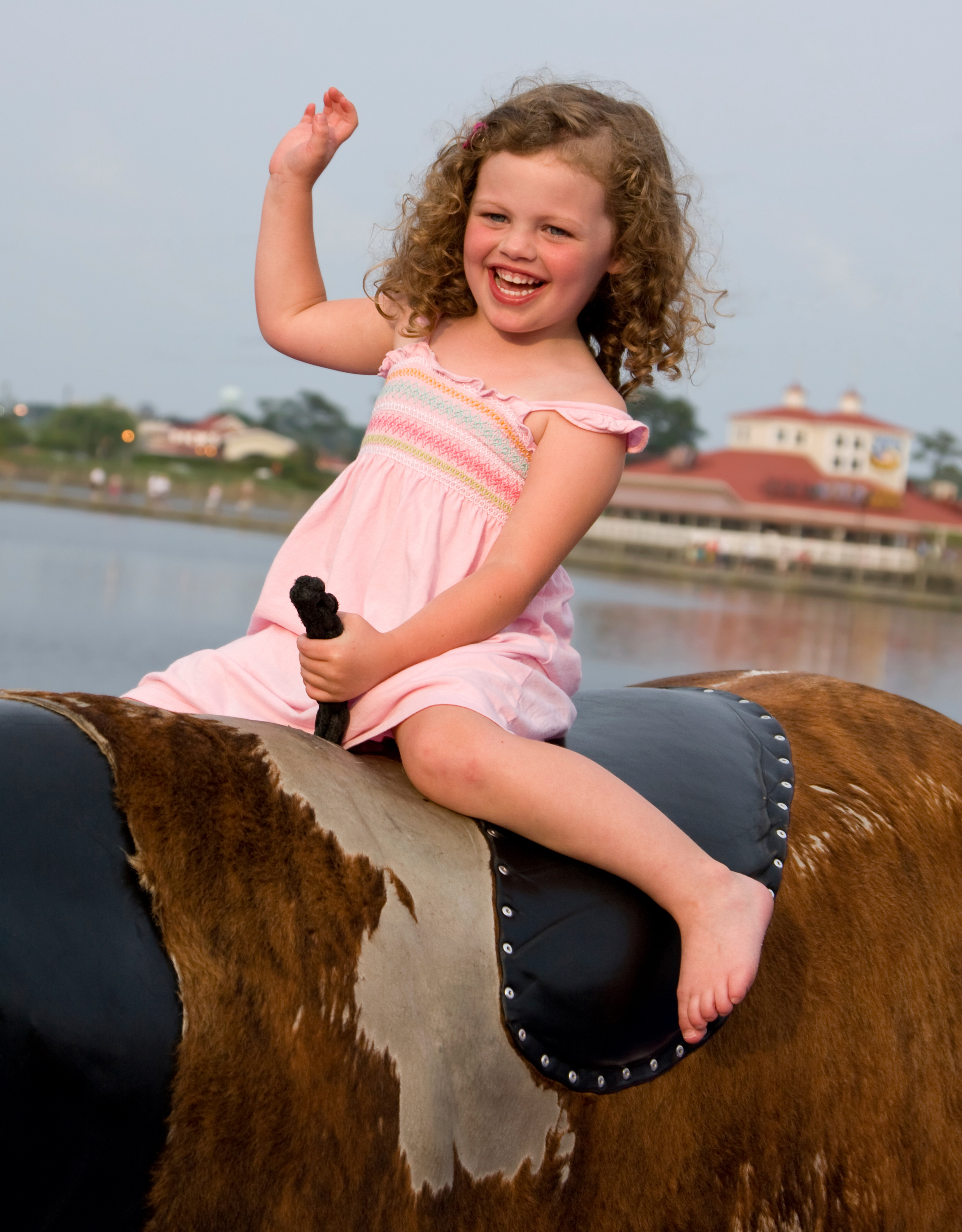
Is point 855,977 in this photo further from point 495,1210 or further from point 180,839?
point 180,839

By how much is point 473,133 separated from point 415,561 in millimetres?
732

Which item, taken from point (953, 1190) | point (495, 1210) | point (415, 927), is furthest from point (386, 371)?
point (953, 1190)

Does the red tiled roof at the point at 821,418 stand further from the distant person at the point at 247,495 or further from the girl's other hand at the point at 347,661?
the girl's other hand at the point at 347,661

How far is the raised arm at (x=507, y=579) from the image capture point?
172 cm

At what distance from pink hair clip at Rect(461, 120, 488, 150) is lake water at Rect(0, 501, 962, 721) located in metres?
1.43

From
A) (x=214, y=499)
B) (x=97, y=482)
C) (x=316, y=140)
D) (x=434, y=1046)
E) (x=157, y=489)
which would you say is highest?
(x=316, y=140)

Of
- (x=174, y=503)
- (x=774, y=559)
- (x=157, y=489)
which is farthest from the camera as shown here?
(x=774, y=559)

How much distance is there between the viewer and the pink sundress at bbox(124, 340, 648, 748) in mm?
1827

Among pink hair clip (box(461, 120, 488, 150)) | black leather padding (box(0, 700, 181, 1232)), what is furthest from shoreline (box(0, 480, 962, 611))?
black leather padding (box(0, 700, 181, 1232))

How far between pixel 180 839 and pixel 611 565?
36.3 metres

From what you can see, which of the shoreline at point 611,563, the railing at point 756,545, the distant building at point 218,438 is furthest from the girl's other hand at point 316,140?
the distant building at point 218,438

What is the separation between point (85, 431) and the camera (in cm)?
6538

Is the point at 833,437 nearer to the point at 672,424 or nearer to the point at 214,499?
the point at 672,424

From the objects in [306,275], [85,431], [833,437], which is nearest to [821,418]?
[833,437]
